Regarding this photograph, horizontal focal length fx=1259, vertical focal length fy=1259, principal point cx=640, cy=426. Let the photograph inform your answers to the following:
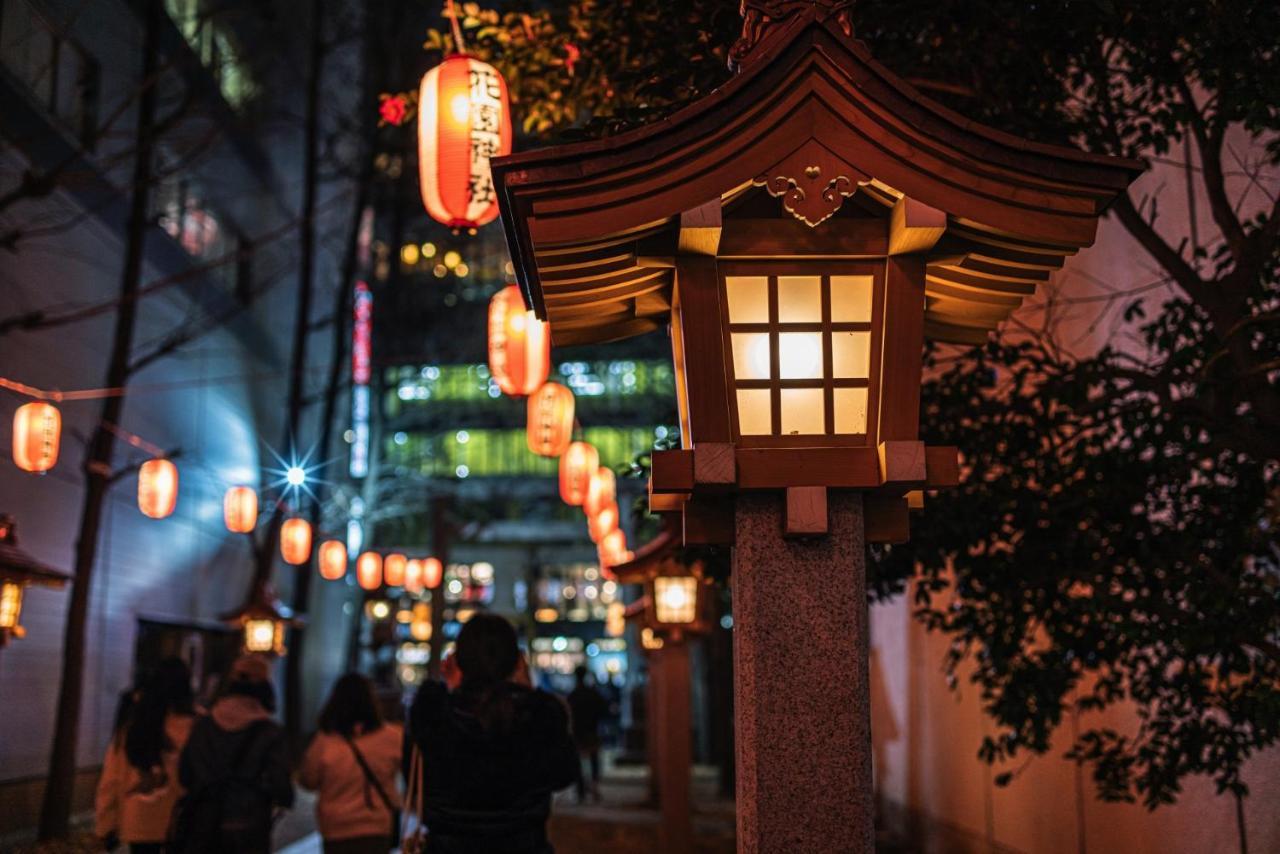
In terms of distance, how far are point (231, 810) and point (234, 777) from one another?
199mm

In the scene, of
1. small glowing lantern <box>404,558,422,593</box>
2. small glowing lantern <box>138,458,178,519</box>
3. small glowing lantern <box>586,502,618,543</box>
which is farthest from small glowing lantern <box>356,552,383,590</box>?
small glowing lantern <box>138,458,178,519</box>

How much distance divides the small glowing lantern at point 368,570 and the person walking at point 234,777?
21695 mm

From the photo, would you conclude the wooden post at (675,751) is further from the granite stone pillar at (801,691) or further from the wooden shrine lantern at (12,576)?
the granite stone pillar at (801,691)

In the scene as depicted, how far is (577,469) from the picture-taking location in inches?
869

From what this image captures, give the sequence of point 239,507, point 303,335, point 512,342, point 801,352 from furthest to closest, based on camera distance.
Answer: point 303,335 < point 239,507 < point 512,342 < point 801,352

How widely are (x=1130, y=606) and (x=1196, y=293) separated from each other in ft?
5.65

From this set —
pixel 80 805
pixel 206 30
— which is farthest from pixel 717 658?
pixel 206 30

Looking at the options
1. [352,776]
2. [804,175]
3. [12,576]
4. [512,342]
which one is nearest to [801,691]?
[804,175]

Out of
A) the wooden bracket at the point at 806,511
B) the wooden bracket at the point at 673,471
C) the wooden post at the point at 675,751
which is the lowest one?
the wooden post at the point at 675,751

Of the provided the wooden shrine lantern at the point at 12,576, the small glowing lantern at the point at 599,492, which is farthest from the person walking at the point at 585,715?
the wooden shrine lantern at the point at 12,576

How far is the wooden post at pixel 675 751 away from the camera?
1540cm

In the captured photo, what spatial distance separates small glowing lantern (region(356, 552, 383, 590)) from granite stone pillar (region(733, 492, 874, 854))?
25.2m

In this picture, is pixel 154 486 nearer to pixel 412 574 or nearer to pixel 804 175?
pixel 412 574

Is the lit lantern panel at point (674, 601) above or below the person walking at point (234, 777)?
above
